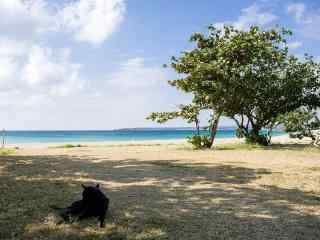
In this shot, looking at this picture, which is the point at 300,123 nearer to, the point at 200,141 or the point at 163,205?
the point at 200,141

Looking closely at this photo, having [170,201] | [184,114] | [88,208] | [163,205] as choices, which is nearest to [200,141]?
[184,114]

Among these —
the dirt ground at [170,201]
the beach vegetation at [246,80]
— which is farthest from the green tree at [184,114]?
the dirt ground at [170,201]

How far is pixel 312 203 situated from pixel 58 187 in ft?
26.3

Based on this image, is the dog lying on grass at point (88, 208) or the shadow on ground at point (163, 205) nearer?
the shadow on ground at point (163, 205)

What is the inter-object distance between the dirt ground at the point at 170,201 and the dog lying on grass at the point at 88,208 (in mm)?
229

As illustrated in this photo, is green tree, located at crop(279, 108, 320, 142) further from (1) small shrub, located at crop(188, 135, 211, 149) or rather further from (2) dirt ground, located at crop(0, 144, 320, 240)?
(2) dirt ground, located at crop(0, 144, 320, 240)

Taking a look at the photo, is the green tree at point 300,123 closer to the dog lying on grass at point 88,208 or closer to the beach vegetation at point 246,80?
the beach vegetation at point 246,80

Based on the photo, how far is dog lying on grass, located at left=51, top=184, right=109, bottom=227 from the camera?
9.35 metres

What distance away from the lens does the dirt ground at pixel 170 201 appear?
8.66m

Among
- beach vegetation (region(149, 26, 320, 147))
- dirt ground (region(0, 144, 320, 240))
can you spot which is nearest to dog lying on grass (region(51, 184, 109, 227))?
dirt ground (region(0, 144, 320, 240))

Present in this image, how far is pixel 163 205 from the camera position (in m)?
10.9

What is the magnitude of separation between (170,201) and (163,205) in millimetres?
555

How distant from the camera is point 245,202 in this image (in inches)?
450

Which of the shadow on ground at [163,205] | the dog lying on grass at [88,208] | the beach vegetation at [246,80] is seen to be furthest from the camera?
the beach vegetation at [246,80]
